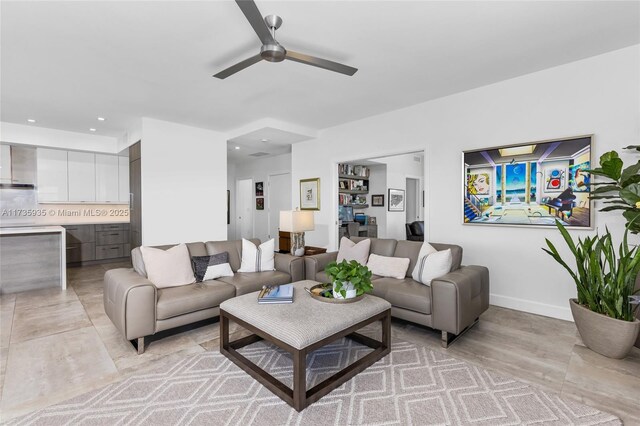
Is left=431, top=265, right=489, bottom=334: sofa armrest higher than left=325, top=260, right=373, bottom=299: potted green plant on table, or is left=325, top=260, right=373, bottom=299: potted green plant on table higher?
left=325, top=260, right=373, bottom=299: potted green plant on table

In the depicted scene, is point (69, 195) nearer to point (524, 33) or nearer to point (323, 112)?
point (323, 112)

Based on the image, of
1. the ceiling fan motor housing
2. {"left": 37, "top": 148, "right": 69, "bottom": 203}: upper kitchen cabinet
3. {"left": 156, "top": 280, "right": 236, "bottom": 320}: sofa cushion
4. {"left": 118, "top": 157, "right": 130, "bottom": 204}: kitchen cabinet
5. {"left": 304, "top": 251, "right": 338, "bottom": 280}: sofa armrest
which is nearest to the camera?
the ceiling fan motor housing

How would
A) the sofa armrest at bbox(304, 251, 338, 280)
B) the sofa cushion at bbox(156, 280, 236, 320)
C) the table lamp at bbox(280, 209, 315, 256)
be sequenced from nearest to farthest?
the sofa cushion at bbox(156, 280, 236, 320)
the sofa armrest at bbox(304, 251, 338, 280)
the table lamp at bbox(280, 209, 315, 256)

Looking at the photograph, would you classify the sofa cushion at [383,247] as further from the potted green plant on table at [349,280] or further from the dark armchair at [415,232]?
the dark armchair at [415,232]

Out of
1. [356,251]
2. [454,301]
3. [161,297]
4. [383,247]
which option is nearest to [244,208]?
[356,251]

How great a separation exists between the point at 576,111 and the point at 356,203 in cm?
451

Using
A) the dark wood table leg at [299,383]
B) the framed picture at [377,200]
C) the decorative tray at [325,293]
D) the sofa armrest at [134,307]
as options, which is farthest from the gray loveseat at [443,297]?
the framed picture at [377,200]

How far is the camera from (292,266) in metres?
3.54

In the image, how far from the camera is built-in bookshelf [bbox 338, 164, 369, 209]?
6.68m

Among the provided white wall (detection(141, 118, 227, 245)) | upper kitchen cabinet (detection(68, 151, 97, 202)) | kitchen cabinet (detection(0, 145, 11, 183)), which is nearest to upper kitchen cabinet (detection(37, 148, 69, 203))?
upper kitchen cabinet (detection(68, 151, 97, 202))

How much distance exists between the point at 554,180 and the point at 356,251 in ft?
6.95

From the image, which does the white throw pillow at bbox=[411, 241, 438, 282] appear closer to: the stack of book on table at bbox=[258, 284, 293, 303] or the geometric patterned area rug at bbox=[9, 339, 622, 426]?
the geometric patterned area rug at bbox=[9, 339, 622, 426]

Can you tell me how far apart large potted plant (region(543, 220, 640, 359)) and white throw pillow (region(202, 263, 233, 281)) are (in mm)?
3040

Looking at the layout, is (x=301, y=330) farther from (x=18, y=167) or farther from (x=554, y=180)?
(x=18, y=167)
